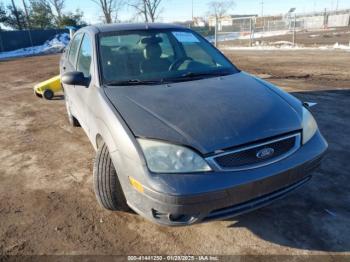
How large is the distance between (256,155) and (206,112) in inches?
20.7

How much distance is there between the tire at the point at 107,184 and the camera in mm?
2611

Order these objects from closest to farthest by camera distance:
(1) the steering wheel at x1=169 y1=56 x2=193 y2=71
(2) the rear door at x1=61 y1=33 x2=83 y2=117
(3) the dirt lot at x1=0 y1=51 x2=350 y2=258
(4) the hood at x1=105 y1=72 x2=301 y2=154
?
1. (4) the hood at x1=105 y1=72 x2=301 y2=154
2. (3) the dirt lot at x1=0 y1=51 x2=350 y2=258
3. (1) the steering wheel at x1=169 y1=56 x2=193 y2=71
4. (2) the rear door at x1=61 y1=33 x2=83 y2=117

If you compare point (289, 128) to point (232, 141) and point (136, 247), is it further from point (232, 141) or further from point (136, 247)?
point (136, 247)

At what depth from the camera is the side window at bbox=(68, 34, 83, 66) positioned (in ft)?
14.4

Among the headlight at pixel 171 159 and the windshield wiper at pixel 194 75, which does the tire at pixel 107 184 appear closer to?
the headlight at pixel 171 159

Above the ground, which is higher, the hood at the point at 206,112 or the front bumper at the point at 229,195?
the hood at the point at 206,112

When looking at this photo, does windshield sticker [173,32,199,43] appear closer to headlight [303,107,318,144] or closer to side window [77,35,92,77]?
side window [77,35,92,77]

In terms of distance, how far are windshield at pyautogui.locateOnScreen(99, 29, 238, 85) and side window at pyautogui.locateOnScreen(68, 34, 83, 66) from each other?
1.04 metres

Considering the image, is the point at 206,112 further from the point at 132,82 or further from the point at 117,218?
the point at 117,218

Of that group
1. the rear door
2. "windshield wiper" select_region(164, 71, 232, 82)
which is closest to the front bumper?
"windshield wiper" select_region(164, 71, 232, 82)

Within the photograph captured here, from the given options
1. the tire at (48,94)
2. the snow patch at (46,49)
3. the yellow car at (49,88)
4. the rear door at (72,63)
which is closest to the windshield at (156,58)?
the rear door at (72,63)

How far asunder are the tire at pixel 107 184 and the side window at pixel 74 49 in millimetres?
2206

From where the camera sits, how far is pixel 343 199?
9.64 feet

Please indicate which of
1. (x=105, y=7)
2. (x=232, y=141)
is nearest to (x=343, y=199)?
(x=232, y=141)
